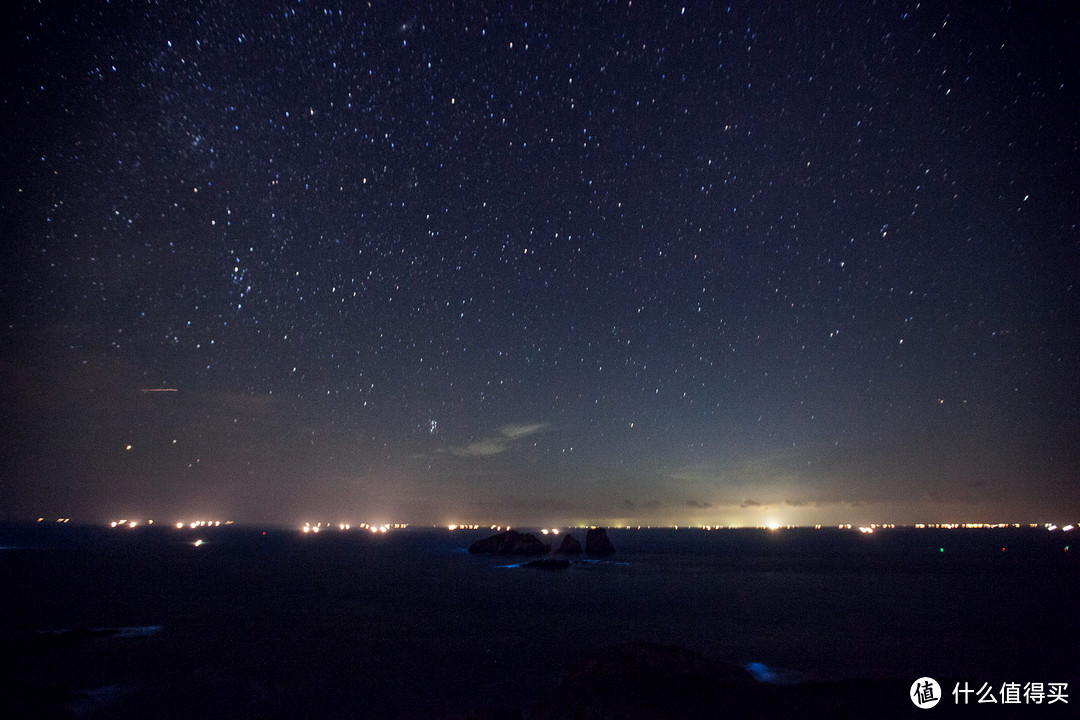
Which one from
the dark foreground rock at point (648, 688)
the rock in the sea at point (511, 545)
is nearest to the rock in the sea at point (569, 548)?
the rock in the sea at point (511, 545)

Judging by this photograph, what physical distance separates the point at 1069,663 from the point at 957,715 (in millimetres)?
13582

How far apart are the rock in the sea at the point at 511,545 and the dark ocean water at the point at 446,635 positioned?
45589 millimetres

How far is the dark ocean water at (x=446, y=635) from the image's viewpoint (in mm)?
19625

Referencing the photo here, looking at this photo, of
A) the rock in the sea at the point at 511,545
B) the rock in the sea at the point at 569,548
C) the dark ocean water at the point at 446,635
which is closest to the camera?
the dark ocean water at the point at 446,635

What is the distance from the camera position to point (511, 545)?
103188mm

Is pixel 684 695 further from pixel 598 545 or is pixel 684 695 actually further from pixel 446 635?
pixel 598 545

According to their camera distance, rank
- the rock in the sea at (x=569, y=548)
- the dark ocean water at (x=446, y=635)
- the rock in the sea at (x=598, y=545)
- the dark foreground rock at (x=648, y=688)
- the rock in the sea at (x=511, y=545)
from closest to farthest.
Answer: the dark foreground rock at (x=648, y=688), the dark ocean water at (x=446, y=635), the rock in the sea at (x=569, y=548), the rock in the sea at (x=598, y=545), the rock in the sea at (x=511, y=545)

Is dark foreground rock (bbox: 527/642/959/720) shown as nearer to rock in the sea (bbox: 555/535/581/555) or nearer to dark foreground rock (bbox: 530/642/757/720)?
dark foreground rock (bbox: 530/642/757/720)

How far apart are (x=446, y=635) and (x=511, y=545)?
76800 millimetres

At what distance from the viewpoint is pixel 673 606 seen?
39.2 meters

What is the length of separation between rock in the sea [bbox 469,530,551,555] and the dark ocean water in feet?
150

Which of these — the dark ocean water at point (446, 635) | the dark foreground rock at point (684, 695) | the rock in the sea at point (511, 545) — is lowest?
the rock in the sea at point (511, 545)

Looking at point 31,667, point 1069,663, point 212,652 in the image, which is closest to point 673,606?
point 1069,663

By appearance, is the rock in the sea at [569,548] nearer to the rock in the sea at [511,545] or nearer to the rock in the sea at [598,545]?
the rock in the sea at [598,545]
